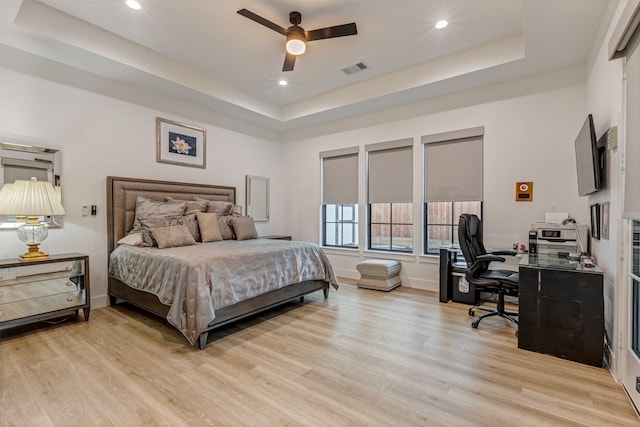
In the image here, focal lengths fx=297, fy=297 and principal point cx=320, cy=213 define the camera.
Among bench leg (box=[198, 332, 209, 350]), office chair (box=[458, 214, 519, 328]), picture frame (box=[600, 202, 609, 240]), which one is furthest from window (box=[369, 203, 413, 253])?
bench leg (box=[198, 332, 209, 350])


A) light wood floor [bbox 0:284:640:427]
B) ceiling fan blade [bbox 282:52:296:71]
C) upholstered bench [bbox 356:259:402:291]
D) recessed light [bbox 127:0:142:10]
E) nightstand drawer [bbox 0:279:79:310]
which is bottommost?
light wood floor [bbox 0:284:640:427]

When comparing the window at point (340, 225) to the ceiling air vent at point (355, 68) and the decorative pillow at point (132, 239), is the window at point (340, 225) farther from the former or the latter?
the decorative pillow at point (132, 239)

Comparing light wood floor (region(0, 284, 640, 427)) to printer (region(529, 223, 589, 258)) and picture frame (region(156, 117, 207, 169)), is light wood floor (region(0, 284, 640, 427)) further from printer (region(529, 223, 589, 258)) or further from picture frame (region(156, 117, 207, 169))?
picture frame (region(156, 117, 207, 169))

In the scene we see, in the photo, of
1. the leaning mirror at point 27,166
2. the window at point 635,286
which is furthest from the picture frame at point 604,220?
the leaning mirror at point 27,166

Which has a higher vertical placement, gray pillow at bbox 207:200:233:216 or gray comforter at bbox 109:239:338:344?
gray pillow at bbox 207:200:233:216

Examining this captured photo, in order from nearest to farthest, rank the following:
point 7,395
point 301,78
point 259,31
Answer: point 7,395, point 259,31, point 301,78

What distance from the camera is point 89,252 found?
3719mm

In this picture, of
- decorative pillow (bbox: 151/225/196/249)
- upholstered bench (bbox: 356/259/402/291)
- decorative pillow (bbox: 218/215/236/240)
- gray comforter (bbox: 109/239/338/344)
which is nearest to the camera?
gray comforter (bbox: 109/239/338/344)

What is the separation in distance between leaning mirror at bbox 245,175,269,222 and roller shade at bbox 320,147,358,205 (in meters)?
1.20

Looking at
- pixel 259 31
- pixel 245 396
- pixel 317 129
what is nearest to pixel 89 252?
pixel 245 396

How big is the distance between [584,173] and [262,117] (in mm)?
4653

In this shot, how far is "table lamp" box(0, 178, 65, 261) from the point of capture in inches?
114

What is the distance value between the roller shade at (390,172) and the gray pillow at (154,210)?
3.11 m

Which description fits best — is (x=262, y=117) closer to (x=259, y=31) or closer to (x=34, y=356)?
(x=259, y=31)
